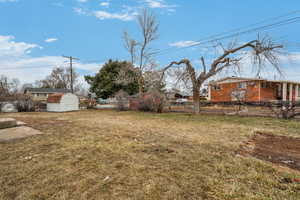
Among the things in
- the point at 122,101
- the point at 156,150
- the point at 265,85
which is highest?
the point at 265,85

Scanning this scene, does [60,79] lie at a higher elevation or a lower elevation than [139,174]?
higher

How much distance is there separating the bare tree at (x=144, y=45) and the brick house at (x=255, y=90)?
304 inches

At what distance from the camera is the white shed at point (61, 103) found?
15547mm

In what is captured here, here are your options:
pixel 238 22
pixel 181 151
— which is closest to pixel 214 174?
pixel 181 151

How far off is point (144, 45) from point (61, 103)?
1134 cm

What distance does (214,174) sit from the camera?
7.15 feet

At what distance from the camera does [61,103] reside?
1555 cm

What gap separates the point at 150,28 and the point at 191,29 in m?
6.27

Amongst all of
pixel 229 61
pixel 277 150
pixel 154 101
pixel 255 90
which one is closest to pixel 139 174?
pixel 277 150

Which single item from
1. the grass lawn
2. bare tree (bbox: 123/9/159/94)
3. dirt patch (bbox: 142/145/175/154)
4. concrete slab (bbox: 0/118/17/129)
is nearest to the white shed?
bare tree (bbox: 123/9/159/94)

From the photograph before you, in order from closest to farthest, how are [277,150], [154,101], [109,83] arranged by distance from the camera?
1. [277,150]
2. [154,101]
3. [109,83]

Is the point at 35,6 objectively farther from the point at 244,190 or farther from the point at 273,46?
the point at 273,46

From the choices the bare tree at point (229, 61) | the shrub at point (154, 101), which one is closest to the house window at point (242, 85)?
the bare tree at point (229, 61)

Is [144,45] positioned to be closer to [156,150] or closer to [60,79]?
[156,150]
